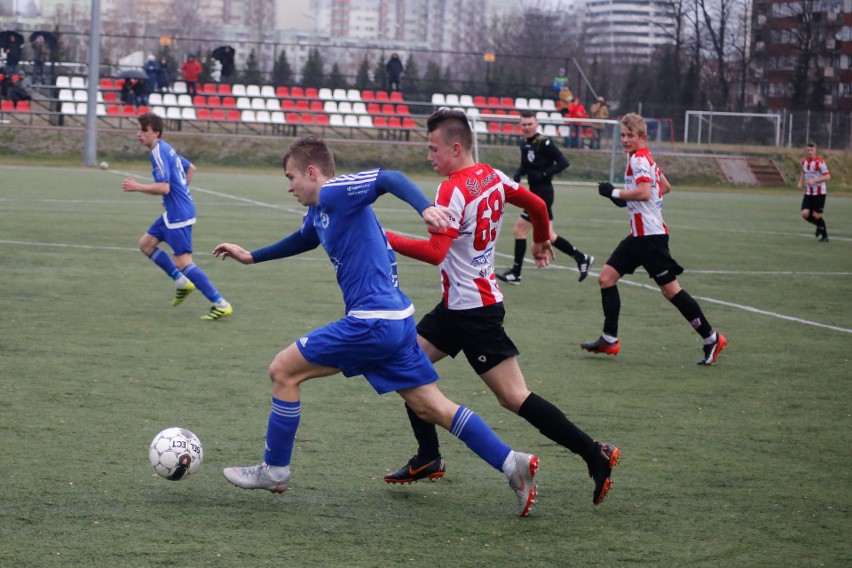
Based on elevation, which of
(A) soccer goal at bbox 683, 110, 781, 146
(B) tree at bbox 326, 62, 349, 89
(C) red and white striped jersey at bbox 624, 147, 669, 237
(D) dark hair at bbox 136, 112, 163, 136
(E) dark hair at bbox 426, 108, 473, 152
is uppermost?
(B) tree at bbox 326, 62, 349, 89

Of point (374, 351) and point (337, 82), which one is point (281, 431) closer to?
point (374, 351)

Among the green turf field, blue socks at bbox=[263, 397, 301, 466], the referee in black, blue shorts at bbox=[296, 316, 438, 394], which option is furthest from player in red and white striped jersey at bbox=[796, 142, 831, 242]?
blue socks at bbox=[263, 397, 301, 466]

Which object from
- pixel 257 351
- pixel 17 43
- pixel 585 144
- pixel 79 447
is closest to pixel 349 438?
pixel 79 447

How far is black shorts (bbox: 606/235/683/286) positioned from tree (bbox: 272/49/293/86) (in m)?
42.1

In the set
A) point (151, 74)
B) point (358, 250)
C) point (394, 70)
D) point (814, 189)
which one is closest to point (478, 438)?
point (358, 250)

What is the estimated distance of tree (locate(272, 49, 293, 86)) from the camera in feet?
165

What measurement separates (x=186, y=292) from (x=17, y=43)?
34231 millimetres

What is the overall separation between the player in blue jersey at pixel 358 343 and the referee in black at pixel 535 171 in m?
8.52

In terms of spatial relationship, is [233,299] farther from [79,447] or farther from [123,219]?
[123,219]

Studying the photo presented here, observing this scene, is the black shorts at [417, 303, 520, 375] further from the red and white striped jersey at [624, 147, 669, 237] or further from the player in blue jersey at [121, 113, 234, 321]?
the player in blue jersey at [121, 113, 234, 321]

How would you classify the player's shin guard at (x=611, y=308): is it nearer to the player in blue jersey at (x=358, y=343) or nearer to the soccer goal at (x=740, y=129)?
the player in blue jersey at (x=358, y=343)

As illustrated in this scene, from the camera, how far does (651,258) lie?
916cm

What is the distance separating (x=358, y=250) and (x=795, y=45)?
71.8 m

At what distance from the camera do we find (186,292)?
35.8 ft
